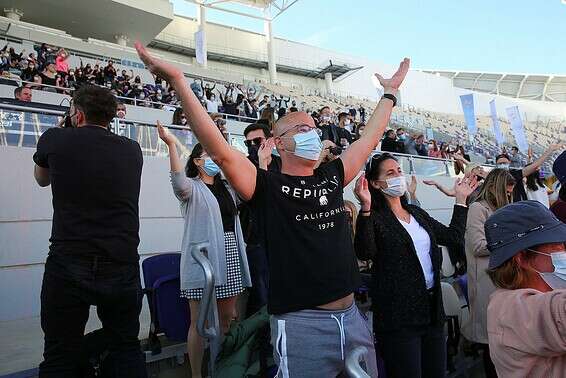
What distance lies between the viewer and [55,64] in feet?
40.8

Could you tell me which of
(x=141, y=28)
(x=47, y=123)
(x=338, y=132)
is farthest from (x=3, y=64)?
(x=141, y=28)

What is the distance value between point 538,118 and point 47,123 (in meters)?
51.2

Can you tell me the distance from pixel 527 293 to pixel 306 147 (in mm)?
1048

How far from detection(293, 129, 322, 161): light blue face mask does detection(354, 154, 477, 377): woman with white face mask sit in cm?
44

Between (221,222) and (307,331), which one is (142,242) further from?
(307,331)

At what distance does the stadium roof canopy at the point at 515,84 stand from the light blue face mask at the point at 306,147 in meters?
58.1

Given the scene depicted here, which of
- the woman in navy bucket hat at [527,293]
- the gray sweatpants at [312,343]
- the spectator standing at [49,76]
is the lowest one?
the gray sweatpants at [312,343]

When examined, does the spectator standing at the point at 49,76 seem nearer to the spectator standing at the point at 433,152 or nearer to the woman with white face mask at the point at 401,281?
the spectator standing at the point at 433,152

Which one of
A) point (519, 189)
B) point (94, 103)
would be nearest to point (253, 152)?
point (94, 103)

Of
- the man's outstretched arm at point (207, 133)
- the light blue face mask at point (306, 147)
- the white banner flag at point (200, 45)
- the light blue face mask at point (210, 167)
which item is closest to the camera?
the man's outstretched arm at point (207, 133)

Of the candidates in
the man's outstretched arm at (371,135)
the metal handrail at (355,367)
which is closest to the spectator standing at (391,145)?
the man's outstretched arm at (371,135)

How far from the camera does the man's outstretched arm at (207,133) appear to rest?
1616mm

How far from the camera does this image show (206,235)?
3129mm

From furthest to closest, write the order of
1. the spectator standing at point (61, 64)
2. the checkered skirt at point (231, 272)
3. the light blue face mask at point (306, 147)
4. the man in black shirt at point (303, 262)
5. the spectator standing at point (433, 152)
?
the spectator standing at point (433, 152) < the spectator standing at point (61, 64) < the checkered skirt at point (231, 272) < the light blue face mask at point (306, 147) < the man in black shirt at point (303, 262)
